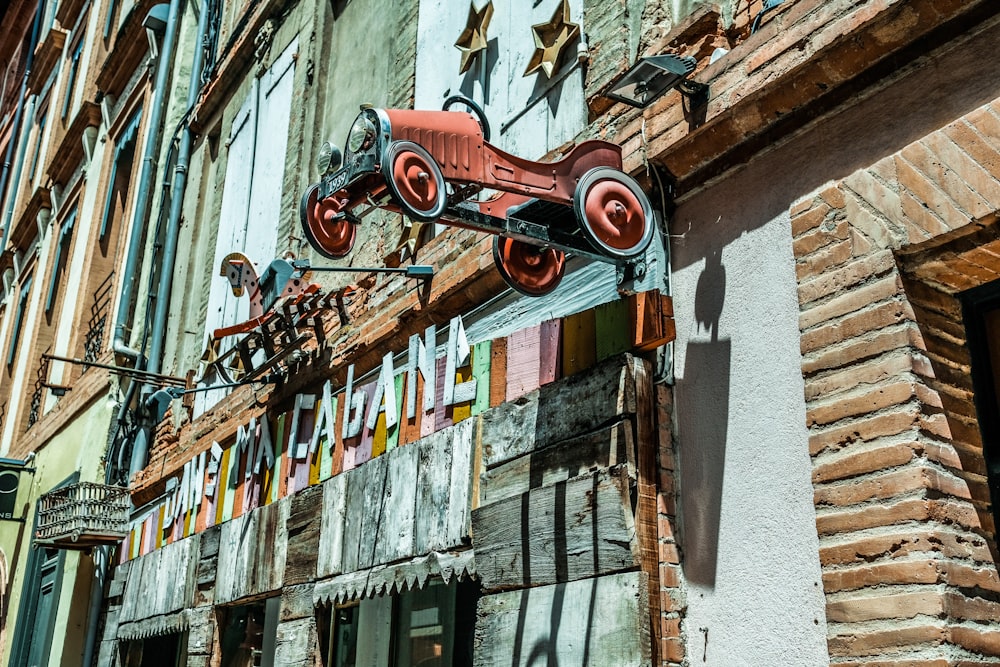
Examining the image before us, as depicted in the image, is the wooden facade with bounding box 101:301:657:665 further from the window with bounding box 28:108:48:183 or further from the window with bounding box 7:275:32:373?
the window with bounding box 28:108:48:183

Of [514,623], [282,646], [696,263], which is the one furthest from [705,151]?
[282,646]

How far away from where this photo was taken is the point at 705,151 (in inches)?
163

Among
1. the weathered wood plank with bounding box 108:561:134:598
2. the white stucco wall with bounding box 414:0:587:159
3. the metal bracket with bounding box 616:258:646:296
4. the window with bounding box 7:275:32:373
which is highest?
the window with bounding box 7:275:32:373

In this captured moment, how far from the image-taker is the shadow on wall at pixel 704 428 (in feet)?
12.5

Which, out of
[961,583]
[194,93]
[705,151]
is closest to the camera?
[961,583]

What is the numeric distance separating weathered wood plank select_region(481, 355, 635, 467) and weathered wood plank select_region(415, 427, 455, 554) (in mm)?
332

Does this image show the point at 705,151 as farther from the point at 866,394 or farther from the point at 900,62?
the point at 866,394

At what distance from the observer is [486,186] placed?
402 centimetres

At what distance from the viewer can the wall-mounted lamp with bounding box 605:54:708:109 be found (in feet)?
13.2

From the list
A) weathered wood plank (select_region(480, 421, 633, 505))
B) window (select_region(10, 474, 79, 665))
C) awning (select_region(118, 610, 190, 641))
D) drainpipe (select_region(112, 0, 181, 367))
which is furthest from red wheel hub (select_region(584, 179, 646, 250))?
window (select_region(10, 474, 79, 665))

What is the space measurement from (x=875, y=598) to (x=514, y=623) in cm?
161

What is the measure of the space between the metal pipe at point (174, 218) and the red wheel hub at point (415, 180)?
24.9 feet

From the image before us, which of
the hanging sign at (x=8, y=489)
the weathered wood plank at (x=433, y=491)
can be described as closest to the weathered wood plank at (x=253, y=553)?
the weathered wood plank at (x=433, y=491)

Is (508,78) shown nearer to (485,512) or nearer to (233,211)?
(485,512)
